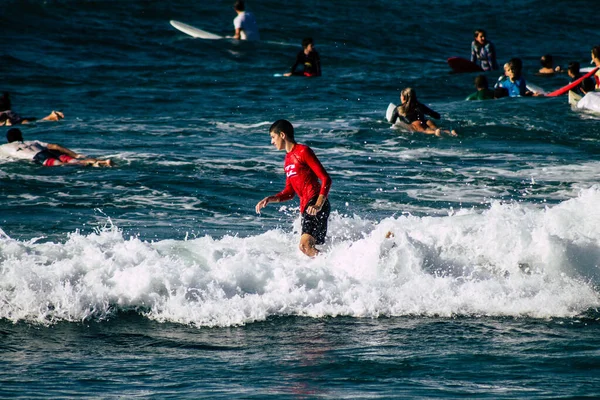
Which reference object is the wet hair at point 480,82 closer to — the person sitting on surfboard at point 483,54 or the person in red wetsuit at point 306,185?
the person sitting on surfboard at point 483,54

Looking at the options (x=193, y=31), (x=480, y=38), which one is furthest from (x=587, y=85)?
(x=193, y=31)

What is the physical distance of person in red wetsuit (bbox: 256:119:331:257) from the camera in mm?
7980

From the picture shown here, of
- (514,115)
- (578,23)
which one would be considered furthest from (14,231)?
(578,23)

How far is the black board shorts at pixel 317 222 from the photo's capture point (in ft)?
27.1

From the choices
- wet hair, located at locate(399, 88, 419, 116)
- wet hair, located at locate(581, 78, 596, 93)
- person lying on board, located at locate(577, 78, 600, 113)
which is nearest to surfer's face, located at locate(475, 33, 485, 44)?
wet hair, located at locate(581, 78, 596, 93)

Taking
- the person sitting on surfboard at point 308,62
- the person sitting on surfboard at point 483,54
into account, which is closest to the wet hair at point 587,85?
the person sitting on surfboard at point 483,54

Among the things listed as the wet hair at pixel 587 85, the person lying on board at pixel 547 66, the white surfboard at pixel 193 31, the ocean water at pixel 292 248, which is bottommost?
the ocean water at pixel 292 248

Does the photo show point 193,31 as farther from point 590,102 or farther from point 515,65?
point 590,102

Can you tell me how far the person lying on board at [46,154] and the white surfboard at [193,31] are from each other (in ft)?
48.1

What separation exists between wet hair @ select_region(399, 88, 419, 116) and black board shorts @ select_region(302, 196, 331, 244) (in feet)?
28.4

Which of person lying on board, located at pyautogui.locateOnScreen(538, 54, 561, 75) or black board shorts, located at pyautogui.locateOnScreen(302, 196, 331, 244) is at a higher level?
person lying on board, located at pyautogui.locateOnScreen(538, 54, 561, 75)

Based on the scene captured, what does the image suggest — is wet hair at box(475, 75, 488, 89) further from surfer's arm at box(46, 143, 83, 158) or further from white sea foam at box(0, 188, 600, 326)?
white sea foam at box(0, 188, 600, 326)

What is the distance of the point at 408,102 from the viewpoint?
16.9 m

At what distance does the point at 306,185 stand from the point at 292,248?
103cm
